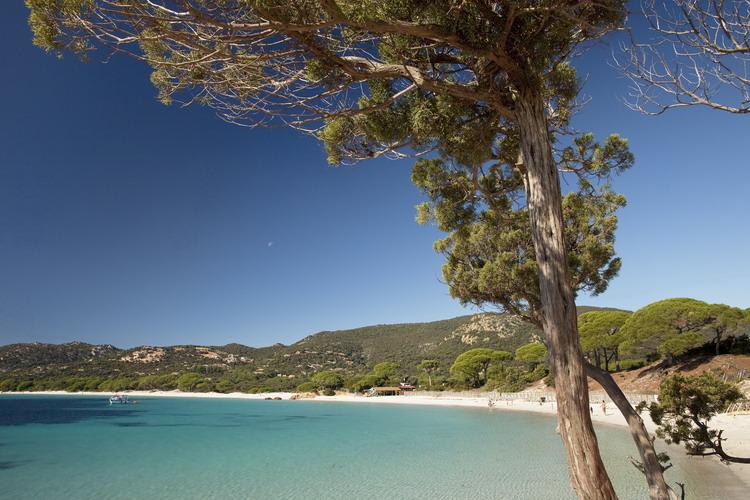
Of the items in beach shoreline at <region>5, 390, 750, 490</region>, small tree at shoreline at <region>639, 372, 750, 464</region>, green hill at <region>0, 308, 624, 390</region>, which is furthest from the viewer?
green hill at <region>0, 308, 624, 390</region>

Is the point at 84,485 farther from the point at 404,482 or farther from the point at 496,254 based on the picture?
the point at 496,254

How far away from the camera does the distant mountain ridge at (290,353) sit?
242 ft

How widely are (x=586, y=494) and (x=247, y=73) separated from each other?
348 cm

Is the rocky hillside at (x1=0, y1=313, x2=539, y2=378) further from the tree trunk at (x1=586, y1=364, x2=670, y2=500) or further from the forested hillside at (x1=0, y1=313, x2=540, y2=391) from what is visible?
the tree trunk at (x1=586, y1=364, x2=670, y2=500)

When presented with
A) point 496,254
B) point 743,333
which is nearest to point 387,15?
point 496,254

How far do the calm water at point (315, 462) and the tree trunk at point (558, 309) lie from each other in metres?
8.85

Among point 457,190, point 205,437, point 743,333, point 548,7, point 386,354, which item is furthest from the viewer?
point 386,354

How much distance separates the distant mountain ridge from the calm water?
140 feet

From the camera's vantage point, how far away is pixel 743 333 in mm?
29141

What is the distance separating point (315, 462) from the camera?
17000 mm

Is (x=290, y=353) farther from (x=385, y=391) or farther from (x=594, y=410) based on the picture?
(x=594, y=410)

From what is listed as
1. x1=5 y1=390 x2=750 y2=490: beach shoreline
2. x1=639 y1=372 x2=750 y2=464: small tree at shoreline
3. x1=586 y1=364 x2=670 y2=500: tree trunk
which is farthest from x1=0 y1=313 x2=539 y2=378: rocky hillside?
x1=586 y1=364 x2=670 y2=500: tree trunk

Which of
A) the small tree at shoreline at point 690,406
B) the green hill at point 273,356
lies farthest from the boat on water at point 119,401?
the small tree at shoreline at point 690,406

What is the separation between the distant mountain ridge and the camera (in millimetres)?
73812
